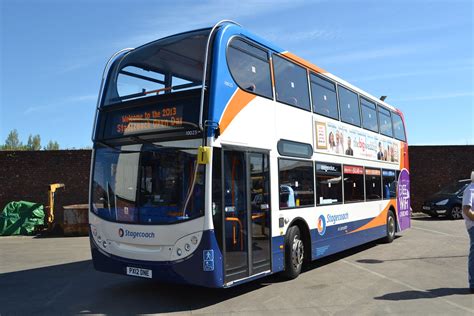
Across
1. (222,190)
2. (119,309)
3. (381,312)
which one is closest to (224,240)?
(222,190)

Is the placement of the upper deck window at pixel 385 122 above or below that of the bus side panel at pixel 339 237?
above

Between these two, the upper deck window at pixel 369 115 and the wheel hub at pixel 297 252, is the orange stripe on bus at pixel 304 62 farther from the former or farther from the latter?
the wheel hub at pixel 297 252

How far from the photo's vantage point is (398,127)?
14.7m

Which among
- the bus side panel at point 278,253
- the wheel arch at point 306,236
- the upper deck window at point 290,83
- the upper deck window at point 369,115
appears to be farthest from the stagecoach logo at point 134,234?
the upper deck window at point 369,115

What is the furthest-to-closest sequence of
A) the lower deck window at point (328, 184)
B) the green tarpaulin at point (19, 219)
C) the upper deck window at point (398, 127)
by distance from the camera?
1. the green tarpaulin at point (19, 219)
2. the upper deck window at point (398, 127)
3. the lower deck window at point (328, 184)

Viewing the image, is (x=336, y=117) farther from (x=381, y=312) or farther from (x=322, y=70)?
(x=381, y=312)

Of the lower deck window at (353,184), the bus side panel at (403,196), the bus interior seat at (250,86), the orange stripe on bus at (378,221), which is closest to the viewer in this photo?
the bus interior seat at (250,86)

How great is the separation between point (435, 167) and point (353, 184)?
1504cm

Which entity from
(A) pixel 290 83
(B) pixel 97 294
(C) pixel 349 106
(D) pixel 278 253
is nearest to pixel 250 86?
(A) pixel 290 83

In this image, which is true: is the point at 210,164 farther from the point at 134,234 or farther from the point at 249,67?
the point at 249,67

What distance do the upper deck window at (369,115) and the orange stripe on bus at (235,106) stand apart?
5588 millimetres

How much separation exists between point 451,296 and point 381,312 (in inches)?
64.0

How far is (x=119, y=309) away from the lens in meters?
6.25

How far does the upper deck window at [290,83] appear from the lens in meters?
7.92
